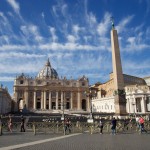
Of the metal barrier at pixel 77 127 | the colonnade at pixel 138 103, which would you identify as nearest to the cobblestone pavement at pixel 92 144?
the metal barrier at pixel 77 127

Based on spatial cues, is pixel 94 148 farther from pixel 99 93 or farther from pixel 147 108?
pixel 99 93

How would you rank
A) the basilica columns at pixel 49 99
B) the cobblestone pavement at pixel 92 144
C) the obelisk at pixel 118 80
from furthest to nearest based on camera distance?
the basilica columns at pixel 49 99 → the obelisk at pixel 118 80 → the cobblestone pavement at pixel 92 144

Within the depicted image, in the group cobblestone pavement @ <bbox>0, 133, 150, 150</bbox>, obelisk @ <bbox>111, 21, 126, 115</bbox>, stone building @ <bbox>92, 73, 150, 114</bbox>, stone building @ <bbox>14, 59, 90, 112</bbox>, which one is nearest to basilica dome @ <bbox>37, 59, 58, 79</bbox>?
stone building @ <bbox>14, 59, 90, 112</bbox>

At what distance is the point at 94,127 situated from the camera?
18688mm

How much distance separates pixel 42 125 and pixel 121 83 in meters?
9.59

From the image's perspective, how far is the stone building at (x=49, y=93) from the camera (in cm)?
10050

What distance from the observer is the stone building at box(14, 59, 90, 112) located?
100500mm

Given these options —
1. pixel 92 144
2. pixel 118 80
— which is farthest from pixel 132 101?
pixel 92 144

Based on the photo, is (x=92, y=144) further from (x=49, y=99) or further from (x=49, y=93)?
(x=49, y=93)

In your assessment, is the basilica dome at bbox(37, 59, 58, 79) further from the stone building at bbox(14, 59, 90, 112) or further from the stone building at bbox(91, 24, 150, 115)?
the stone building at bbox(91, 24, 150, 115)

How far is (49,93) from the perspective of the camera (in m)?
102

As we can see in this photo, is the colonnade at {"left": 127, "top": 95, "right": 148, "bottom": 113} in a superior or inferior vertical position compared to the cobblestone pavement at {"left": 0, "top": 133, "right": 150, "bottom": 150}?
superior

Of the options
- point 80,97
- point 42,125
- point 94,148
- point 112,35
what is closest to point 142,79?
point 80,97

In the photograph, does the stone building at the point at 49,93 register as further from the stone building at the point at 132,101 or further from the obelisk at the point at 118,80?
the obelisk at the point at 118,80
